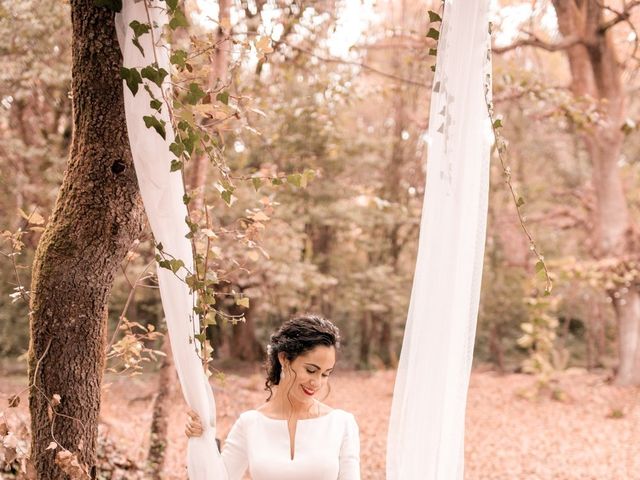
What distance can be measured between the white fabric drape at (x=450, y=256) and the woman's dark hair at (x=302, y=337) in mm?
358

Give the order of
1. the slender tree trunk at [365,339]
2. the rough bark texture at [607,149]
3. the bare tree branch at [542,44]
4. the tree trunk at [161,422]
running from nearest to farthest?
the tree trunk at [161,422], the bare tree branch at [542,44], the rough bark texture at [607,149], the slender tree trunk at [365,339]

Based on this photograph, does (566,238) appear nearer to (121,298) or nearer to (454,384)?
(121,298)

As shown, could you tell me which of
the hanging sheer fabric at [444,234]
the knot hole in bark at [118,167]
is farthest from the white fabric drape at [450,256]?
the knot hole in bark at [118,167]

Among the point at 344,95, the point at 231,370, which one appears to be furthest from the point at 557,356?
the point at 344,95

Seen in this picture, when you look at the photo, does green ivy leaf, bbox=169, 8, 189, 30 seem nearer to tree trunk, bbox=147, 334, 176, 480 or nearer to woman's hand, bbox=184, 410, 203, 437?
woman's hand, bbox=184, 410, 203, 437

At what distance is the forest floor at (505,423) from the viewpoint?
573 cm

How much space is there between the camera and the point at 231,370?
11312mm

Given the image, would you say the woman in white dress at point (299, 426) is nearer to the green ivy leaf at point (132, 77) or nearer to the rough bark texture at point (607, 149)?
the green ivy leaf at point (132, 77)

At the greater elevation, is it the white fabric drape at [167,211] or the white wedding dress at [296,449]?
the white fabric drape at [167,211]

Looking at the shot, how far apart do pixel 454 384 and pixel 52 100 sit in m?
7.57

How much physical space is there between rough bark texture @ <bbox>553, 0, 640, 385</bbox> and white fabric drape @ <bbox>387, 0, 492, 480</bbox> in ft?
22.9

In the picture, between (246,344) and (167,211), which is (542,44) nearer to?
(167,211)

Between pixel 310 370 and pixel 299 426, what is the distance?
7.6 inches

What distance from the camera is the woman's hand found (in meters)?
1.98
